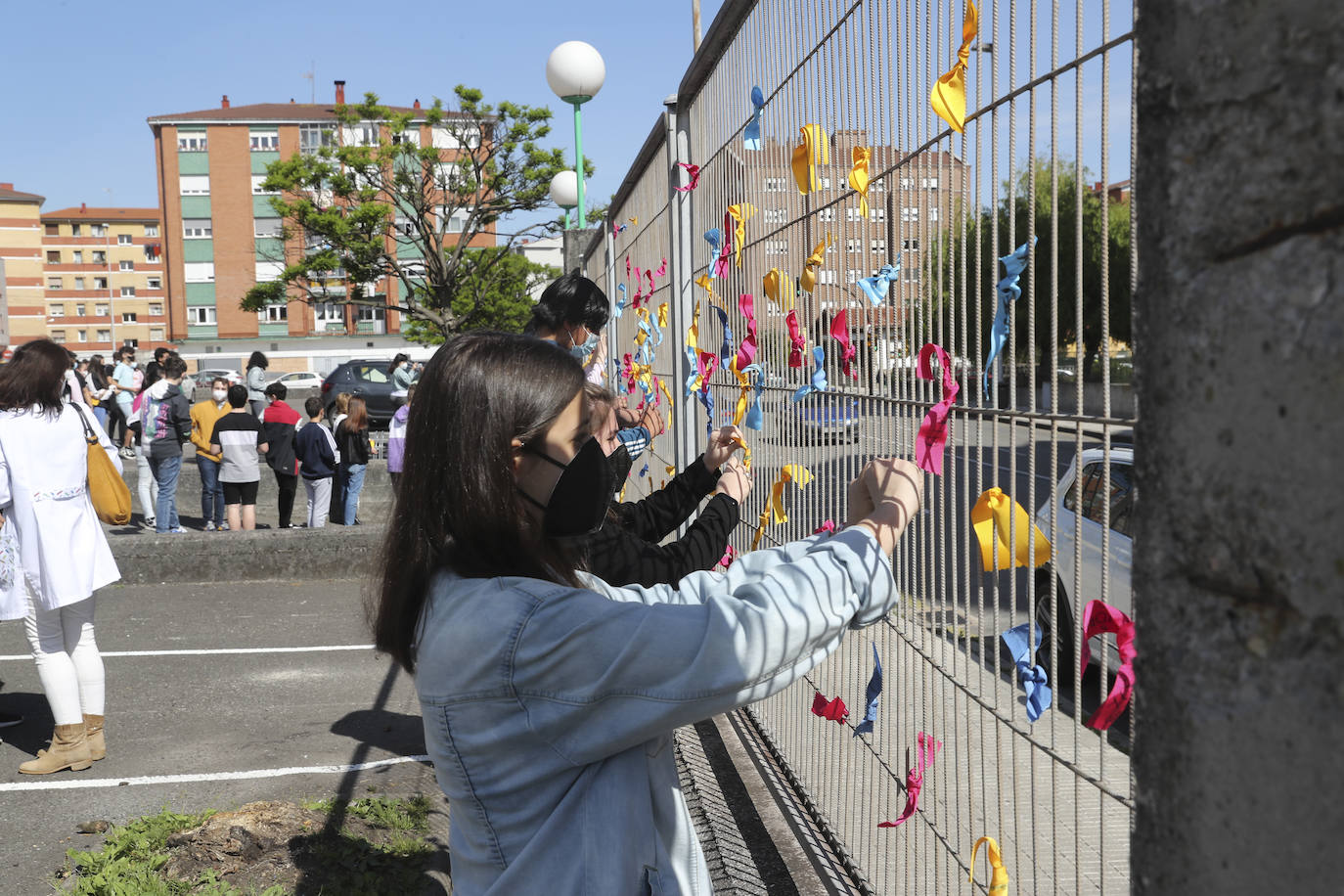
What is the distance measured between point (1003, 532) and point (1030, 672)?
25cm

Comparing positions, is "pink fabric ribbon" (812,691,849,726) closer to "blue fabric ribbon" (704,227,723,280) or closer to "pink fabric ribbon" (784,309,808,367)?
"pink fabric ribbon" (784,309,808,367)

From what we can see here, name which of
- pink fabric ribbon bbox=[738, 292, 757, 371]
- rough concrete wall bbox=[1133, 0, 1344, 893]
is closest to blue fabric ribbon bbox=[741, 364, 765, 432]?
pink fabric ribbon bbox=[738, 292, 757, 371]

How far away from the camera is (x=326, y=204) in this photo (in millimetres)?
40094

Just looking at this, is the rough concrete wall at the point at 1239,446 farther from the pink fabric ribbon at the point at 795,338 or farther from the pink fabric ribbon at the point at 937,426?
the pink fabric ribbon at the point at 795,338

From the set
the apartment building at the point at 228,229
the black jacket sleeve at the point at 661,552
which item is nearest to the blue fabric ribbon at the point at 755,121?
the black jacket sleeve at the point at 661,552

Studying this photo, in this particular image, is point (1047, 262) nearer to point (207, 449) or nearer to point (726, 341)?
point (726, 341)

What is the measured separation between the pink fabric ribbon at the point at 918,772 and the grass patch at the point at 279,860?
210 cm

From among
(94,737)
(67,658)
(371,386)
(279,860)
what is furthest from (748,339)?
(371,386)

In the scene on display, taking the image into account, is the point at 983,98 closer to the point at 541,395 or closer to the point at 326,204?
the point at 541,395

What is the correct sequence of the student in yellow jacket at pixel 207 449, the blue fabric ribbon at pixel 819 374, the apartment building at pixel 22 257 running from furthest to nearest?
the apartment building at pixel 22 257 < the student in yellow jacket at pixel 207 449 < the blue fabric ribbon at pixel 819 374

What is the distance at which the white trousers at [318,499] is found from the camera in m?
11.5

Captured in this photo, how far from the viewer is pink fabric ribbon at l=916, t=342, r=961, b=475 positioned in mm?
2156

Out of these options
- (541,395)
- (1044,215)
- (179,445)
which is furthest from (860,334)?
(179,445)

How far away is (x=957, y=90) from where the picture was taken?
→ 202cm
